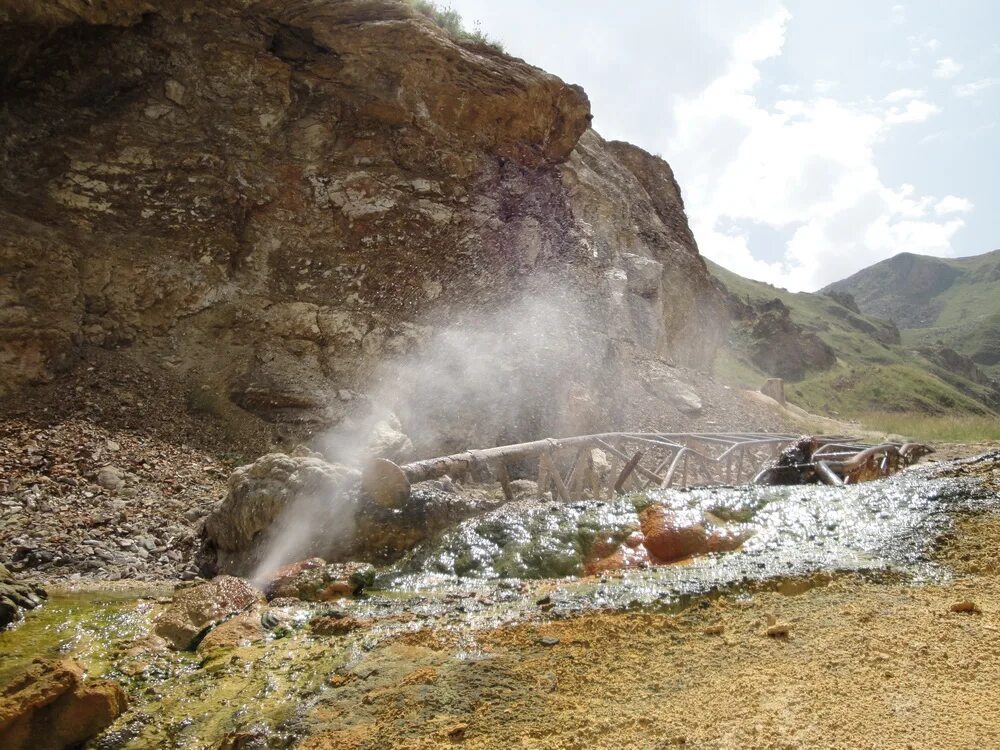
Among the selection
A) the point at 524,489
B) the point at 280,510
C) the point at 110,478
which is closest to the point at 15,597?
the point at 280,510

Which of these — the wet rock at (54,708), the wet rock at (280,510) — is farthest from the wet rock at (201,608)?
the wet rock at (280,510)

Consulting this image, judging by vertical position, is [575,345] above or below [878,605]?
above

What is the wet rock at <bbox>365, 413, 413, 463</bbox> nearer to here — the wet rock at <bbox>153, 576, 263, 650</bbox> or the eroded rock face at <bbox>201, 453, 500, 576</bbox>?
the eroded rock face at <bbox>201, 453, 500, 576</bbox>

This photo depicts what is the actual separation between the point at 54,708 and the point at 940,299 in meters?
135

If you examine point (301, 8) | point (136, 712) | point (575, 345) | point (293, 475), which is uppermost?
point (301, 8)

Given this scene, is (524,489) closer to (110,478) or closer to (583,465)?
(583,465)

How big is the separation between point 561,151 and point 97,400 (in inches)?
461

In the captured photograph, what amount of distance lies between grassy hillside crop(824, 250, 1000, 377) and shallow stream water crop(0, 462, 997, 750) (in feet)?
304

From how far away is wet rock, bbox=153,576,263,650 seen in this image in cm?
374

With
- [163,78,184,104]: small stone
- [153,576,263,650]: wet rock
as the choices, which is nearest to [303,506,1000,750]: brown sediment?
[153,576,263,650]: wet rock

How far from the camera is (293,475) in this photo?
5934 mm

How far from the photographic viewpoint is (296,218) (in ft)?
36.3

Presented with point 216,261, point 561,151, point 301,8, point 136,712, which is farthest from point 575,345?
point 136,712

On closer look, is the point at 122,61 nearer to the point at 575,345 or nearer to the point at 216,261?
the point at 216,261
